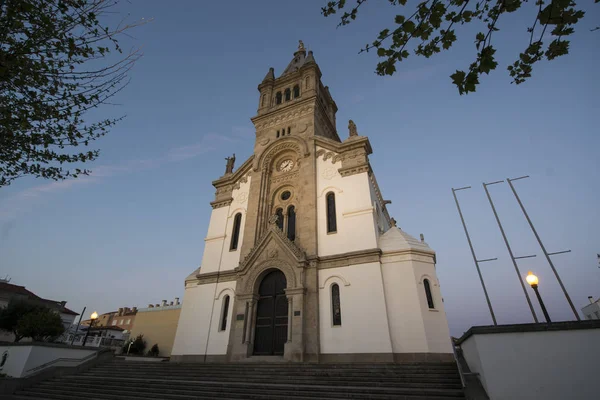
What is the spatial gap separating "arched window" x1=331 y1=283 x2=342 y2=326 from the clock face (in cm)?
957

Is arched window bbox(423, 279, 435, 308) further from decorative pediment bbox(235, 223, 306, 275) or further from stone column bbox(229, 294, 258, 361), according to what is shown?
stone column bbox(229, 294, 258, 361)

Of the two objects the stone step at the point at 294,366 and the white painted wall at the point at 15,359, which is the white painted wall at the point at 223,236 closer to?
the stone step at the point at 294,366

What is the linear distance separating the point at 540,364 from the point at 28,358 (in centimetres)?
2029

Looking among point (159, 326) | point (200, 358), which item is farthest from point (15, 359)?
point (159, 326)

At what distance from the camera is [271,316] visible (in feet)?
55.2

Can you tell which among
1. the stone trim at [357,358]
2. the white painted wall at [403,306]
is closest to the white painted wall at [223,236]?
the stone trim at [357,358]

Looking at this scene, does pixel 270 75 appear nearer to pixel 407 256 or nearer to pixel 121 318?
pixel 407 256

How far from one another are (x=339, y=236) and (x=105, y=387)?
12917 mm

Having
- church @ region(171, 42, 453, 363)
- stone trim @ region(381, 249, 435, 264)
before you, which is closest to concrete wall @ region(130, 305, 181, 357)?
church @ region(171, 42, 453, 363)

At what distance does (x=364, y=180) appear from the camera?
723 inches

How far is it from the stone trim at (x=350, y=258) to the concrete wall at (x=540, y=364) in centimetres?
854

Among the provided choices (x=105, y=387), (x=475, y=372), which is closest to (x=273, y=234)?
(x=105, y=387)

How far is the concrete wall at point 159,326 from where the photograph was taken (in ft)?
92.3

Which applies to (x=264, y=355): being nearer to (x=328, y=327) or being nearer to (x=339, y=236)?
(x=328, y=327)
